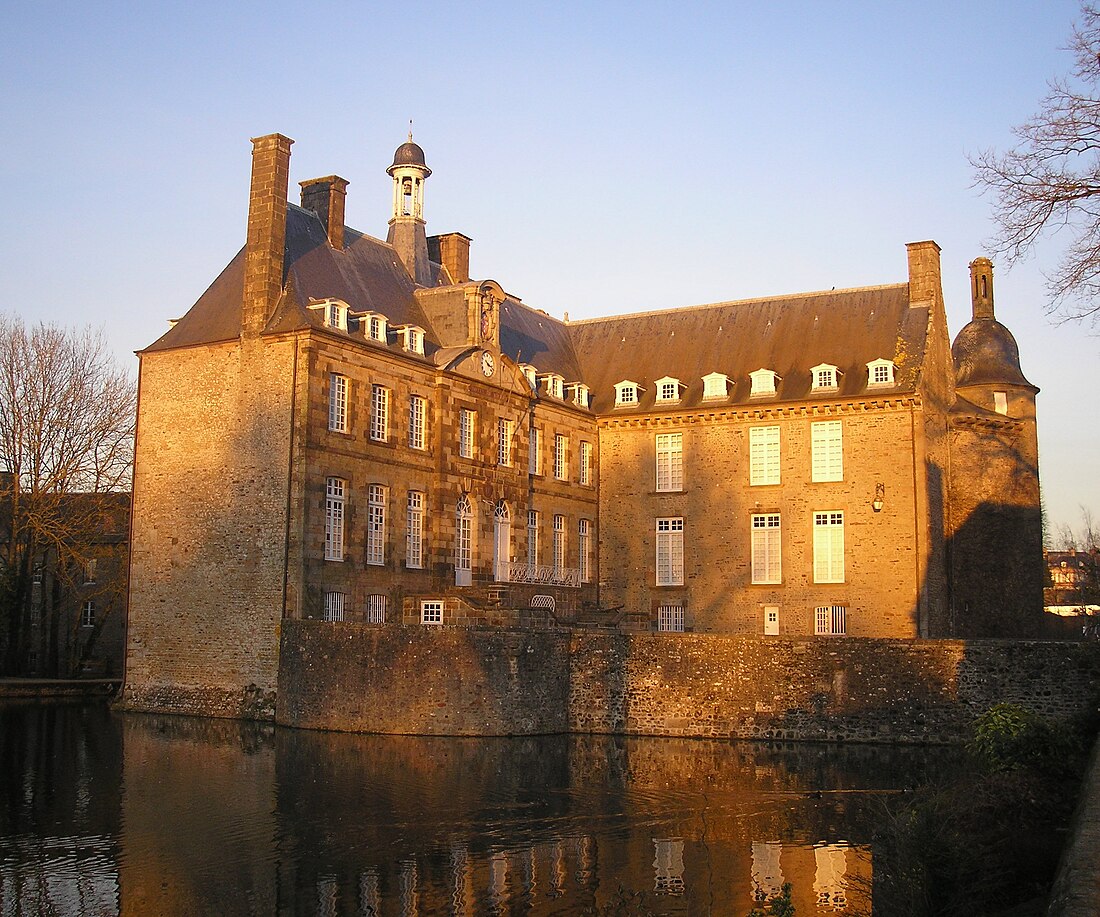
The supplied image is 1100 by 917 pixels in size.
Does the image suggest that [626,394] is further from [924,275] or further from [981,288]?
[981,288]

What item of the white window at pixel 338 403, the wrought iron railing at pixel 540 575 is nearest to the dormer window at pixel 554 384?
the wrought iron railing at pixel 540 575

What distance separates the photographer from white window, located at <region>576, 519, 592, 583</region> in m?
34.7

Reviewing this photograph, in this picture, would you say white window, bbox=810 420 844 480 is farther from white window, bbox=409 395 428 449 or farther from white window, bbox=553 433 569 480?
white window, bbox=409 395 428 449

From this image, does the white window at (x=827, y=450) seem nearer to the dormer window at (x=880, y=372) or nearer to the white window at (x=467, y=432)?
the dormer window at (x=880, y=372)

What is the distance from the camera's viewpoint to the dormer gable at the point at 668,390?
115 ft

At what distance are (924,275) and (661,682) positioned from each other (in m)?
16.0

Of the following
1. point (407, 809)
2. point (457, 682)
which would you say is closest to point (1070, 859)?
point (407, 809)

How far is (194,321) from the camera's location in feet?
94.4

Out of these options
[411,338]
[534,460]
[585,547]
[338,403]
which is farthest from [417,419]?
[585,547]

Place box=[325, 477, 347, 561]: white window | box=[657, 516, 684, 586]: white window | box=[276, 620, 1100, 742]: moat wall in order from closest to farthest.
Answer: box=[276, 620, 1100, 742]: moat wall < box=[325, 477, 347, 561]: white window < box=[657, 516, 684, 586]: white window

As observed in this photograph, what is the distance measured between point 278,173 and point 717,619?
→ 15993 mm

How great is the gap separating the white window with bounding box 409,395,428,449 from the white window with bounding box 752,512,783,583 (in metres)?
9.57

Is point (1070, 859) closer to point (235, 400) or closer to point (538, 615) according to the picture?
point (538, 615)

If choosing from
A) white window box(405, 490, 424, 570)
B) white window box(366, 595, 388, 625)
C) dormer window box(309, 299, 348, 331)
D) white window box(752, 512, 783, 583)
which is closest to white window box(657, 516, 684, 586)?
white window box(752, 512, 783, 583)
